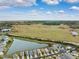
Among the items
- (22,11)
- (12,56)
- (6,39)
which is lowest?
(12,56)

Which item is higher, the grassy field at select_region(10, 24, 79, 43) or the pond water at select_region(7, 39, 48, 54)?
the grassy field at select_region(10, 24, 79, 43)

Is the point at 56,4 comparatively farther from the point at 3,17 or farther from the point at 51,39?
the point at 3,17

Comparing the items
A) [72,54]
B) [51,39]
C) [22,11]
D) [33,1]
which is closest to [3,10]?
[22,11]

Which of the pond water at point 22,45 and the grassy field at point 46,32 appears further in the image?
the grassy field at point 46,32

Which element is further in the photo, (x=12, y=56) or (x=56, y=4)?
(x=56, y=4)

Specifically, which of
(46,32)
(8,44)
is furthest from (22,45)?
(46,32)

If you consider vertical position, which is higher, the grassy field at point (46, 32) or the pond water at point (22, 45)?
the grassy field at point (46, 32)

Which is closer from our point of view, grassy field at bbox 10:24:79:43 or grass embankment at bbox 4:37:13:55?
grass embankment at bbox 4:37:13:55

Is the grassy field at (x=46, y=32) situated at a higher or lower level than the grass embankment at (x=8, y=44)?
higher
